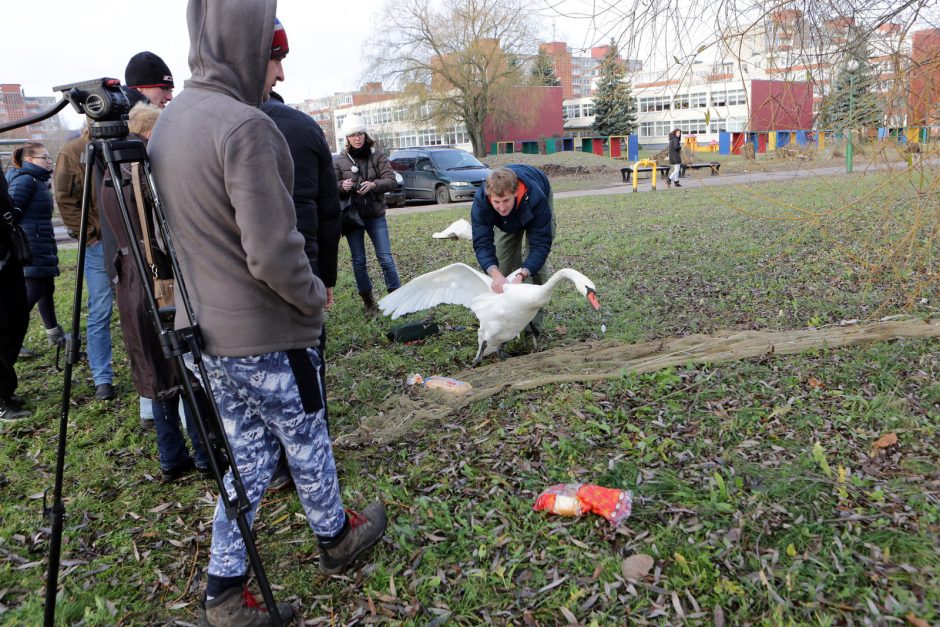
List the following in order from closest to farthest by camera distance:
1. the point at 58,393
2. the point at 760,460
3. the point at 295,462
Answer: the point at 295,462, the point at 760,460, the point at 58,393

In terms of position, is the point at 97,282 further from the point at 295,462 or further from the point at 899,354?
the point at 899,354

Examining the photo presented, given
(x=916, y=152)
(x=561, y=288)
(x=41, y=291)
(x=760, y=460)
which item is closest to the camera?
(x=760, y=460)

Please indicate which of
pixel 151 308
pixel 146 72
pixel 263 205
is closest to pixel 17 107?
pixel 146 72

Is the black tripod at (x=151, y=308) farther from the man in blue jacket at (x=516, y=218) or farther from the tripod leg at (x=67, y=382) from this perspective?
the man in blue jacket at (x=516, y=218)

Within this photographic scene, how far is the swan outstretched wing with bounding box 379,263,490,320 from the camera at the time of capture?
551 centimetres

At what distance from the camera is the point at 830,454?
3.37m

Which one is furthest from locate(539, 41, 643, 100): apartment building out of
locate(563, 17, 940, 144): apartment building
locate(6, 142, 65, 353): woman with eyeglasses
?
locate(6, 142, 65, 353): woman with eyeglasses

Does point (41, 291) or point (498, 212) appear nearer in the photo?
point (498, 212)

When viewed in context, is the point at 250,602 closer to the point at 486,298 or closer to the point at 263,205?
the point at 263,205

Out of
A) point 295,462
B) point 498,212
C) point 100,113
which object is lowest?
point 295,462

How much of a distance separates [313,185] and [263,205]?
4.17 ft

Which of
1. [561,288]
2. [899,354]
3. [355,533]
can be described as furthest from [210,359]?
[561,288]

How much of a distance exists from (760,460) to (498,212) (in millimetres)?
2633

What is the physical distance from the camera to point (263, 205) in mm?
2078
